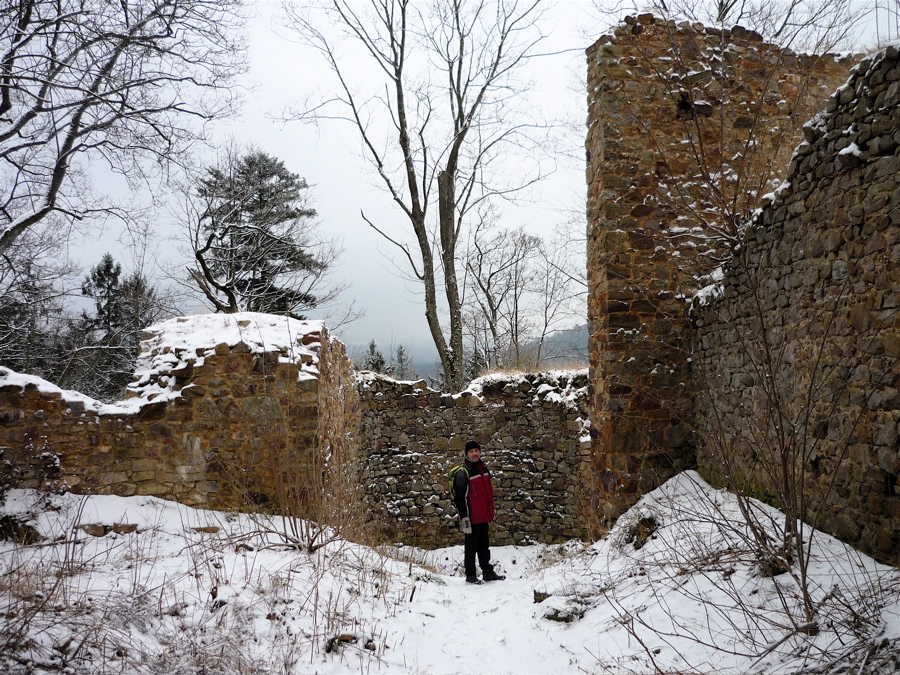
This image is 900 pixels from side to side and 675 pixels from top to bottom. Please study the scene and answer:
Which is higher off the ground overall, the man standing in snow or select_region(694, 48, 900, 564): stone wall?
select_region(694, 48, 900, 564): stone wall

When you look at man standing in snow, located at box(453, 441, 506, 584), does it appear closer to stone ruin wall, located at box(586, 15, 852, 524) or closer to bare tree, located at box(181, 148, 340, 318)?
stone ruin wall, located at box(586, 15, 852, 524)

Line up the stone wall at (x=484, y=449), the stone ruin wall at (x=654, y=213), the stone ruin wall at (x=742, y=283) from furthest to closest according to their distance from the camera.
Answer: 1. the stone wall at (x=484, y=449)
2. the stone ruin wall at (x=654, y=213)
3. the stone ruin wall at (x=742, y=283)

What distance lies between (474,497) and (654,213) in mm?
4123

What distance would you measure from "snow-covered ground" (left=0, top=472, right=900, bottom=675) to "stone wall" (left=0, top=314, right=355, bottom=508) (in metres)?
0.29

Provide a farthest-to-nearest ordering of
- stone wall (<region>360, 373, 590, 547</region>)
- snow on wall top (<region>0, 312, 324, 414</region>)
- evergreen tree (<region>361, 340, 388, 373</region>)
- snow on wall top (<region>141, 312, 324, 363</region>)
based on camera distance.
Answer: evergreen tree (<region>361, 340, 388, 373</region>), stone wall (<region>360, 373, 590, 547</region>), snow on wall top (<region>141, 312, 324, 363</region>), snow on wall top (<region>0, 312, 324, 414</region>)

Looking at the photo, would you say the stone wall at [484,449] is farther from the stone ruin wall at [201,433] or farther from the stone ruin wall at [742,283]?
the stone ruin wall at [742,283]

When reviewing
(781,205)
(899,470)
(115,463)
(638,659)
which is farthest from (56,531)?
(781,205)

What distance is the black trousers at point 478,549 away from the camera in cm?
629

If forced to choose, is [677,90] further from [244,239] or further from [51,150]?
[244,239]

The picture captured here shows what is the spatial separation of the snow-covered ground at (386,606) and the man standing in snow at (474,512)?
27.8 inches

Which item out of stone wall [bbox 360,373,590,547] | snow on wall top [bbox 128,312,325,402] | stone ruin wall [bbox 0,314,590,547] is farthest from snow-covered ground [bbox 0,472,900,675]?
stone wall [bbox 360,373,590,547]

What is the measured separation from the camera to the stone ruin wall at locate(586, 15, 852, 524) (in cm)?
640

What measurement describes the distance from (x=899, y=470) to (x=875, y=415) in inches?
13.8

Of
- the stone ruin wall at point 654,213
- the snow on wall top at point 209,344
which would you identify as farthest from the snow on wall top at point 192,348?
the stone ruin wall at point 654,213
